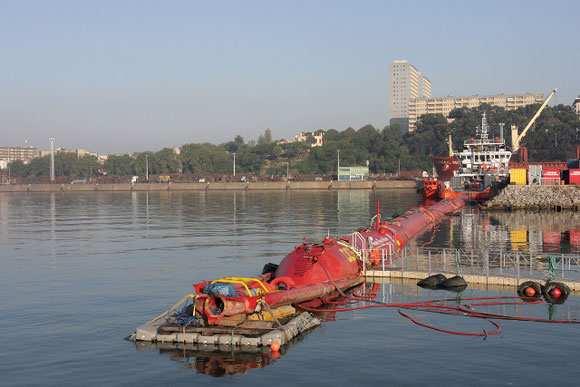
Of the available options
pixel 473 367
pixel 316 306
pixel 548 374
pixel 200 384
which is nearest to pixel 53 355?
pixel 200 384

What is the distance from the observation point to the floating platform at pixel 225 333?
2938 centimetres

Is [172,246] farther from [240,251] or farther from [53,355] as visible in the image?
[53,355]

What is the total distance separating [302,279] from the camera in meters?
39.0

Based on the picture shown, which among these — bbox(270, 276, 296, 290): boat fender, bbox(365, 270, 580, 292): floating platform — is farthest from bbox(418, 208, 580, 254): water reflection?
bbox(270, 276, 296, 290): boat fender

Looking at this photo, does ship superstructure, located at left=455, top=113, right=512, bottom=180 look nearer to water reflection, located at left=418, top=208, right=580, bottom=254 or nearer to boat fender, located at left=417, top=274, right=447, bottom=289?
water reflection, located at left=418, top=208, right=580, bottom=254

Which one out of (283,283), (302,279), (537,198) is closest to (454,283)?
(302,279)

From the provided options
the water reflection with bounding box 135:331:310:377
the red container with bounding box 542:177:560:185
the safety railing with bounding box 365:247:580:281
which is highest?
the red container with bounding box 542:177:560:185

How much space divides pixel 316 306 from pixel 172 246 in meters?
33.7

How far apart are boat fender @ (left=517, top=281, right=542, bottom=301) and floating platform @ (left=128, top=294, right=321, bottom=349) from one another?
13.6 meters

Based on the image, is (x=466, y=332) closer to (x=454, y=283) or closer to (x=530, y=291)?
(x=530, y=291)

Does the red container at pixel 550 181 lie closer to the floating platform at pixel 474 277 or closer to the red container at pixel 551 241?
the red container at pixel 551 241

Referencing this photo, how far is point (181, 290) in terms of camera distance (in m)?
44.3

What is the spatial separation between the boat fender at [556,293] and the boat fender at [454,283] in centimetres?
467

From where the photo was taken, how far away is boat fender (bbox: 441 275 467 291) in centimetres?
4131
